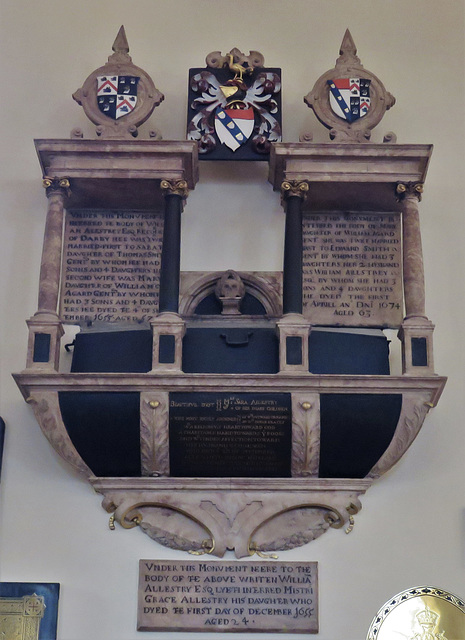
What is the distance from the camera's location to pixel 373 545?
303 inches

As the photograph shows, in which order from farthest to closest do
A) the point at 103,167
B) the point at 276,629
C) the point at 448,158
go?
the point at 448,158
the point at 103,167
the point at 276,629

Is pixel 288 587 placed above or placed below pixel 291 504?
below

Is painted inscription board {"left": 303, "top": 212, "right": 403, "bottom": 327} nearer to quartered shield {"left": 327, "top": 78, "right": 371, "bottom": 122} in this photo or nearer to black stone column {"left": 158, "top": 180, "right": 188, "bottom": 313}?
quartered shield {"left": 327, "top": 78, "right": 371, "bottom": 122}

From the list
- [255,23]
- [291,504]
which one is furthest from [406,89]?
[291,504]

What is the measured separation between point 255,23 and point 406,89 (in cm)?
141

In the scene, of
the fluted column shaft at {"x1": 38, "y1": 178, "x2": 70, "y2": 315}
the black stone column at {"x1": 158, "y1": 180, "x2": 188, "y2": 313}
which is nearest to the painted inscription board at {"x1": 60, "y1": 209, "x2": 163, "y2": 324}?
the fluted column shaft at {"x1": 38, "y1": 178, "x2": 70, "y2": 315}

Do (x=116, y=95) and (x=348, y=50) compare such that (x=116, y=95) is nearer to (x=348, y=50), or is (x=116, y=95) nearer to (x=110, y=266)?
(x=110, y=266)

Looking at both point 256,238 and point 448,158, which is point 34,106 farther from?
point 448,158

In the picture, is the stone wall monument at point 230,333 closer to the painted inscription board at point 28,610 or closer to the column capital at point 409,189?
the column capital at point 409,189

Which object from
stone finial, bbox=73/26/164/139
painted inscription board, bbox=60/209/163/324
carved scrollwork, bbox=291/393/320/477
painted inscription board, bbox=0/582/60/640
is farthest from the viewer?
stone finial, bbox=73/26/164/139

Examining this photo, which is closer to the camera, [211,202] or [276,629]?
[276,629]

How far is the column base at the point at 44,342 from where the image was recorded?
7746 mm

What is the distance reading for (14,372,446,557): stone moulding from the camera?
761cm

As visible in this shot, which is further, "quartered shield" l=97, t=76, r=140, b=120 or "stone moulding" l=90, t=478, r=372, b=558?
"quartered shield" l=97, t=76, r=140, b=120
